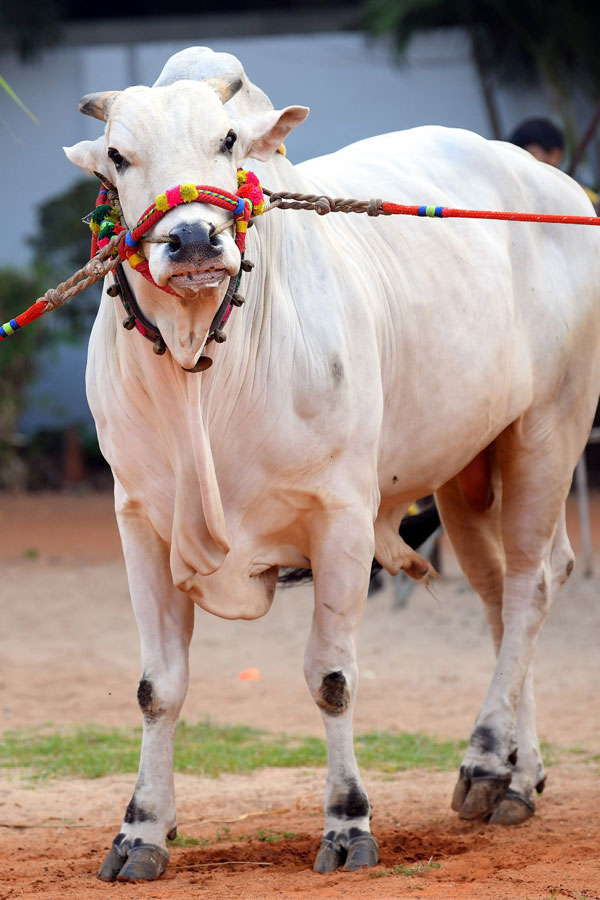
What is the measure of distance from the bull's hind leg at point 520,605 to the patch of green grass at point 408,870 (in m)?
0.81

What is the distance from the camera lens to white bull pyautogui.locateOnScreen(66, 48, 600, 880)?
10.7 ft

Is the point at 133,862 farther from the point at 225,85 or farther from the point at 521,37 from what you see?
the point at 521,37

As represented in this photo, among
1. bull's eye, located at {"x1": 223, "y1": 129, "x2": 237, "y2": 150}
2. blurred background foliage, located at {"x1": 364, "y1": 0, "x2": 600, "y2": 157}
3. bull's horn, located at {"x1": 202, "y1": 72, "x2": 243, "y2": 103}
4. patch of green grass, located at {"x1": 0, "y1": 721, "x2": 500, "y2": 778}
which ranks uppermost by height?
blurred background foliage, located at {"x1": 364, "y1": 0, "x2": 600, "y2": 157}

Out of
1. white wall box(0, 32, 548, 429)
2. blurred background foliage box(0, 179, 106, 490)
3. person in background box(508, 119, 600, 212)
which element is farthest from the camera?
white wall box(0, 32, 548, 429)

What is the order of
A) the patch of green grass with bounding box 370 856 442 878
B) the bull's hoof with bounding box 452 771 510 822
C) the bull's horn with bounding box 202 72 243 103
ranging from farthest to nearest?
the bull's hoof with bounding box 452 771 510 822
the patch of green grass with bounding box 370 856 442 878
the bull's horn with bounding box 202 72 243 103

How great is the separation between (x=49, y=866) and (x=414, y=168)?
247 cm

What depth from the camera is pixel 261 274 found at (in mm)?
3586

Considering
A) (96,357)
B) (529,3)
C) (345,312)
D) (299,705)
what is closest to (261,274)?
(345,312)

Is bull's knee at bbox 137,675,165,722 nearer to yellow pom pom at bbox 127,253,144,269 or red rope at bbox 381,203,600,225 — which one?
Answer: yellow pom pom at bbox 127,253,144,269

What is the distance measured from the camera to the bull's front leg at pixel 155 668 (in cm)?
370

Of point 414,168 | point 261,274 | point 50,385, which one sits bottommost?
point 261,274

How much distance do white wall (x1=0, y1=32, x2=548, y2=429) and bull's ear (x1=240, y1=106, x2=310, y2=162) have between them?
36.5 feet

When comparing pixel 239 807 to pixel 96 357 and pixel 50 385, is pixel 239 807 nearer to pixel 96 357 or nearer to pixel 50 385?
pixel 96 357

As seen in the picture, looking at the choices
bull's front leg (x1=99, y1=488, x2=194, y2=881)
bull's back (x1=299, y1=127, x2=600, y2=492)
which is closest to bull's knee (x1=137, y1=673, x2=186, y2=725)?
bull's front leg (x1=99, y1=488, x2=194, y2=881)
